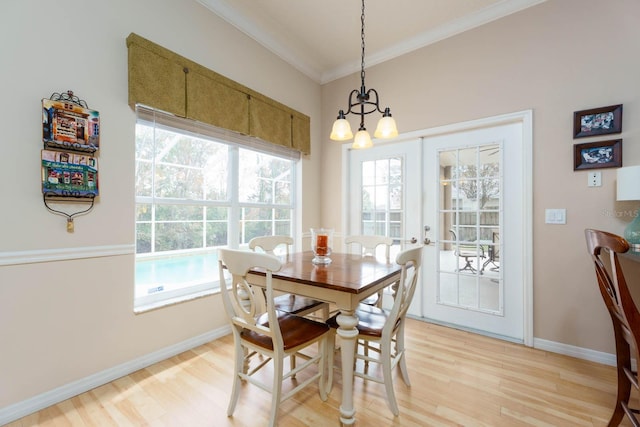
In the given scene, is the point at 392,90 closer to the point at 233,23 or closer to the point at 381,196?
the point at 381,196

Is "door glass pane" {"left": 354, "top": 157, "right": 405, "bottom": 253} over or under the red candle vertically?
over

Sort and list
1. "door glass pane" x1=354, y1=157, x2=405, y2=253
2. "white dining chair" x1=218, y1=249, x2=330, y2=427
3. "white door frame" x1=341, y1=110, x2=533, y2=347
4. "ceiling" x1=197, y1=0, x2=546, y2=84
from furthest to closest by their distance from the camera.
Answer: "door glass pane" x1=354, y1=157, x2=405, y2=253
"ceiling" x1=197, y1=0, x2=546, y2=84
"white door frame" x1=341, y1=110, x2=533, y2=347
"white dining chair" x1=218, y1=249, x2=330, y2=427

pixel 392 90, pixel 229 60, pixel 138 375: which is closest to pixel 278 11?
pixel 229 60

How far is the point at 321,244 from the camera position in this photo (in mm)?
2000

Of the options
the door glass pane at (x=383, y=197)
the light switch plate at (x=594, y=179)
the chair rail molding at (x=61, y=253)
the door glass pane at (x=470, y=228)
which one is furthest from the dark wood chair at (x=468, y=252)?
the chair rail molding at (x=61, y=253)

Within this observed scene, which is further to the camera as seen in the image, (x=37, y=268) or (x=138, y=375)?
(x=138, y=375)

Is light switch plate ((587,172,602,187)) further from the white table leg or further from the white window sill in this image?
the white window sill

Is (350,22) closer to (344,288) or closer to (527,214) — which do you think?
(527,214)

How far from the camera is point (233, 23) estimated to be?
262 centimetres

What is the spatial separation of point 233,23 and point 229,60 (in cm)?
35

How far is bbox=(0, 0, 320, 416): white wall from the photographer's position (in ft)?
5.05

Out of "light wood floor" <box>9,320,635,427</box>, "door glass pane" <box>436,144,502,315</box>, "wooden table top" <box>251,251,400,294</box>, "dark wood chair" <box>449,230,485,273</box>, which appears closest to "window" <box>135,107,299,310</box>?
"light wood floor" <box>9,320,635,427</box>

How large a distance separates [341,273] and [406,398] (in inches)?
34.2

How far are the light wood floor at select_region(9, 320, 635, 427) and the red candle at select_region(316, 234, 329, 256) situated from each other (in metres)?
0.86
